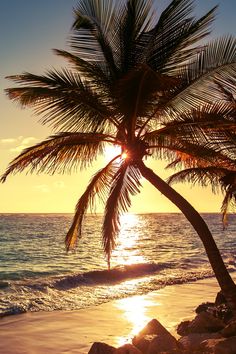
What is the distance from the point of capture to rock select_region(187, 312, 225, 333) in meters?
9.80

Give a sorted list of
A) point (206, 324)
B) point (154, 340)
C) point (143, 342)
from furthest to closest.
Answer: point (206, 324)
point (143, 342)
point (154, 340)

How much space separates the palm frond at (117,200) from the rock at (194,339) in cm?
294

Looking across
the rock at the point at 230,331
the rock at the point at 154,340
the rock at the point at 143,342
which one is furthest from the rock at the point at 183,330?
the rock at the point at 230,331

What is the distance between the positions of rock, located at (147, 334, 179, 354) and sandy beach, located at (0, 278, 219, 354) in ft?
6.73

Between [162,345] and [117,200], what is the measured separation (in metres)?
3.63

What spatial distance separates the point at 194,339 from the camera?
9.10m

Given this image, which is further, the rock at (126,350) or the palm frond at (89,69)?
the palm frond at (89,69)

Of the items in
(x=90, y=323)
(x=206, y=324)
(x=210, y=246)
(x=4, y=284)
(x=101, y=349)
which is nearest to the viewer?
(x=101, y=349)

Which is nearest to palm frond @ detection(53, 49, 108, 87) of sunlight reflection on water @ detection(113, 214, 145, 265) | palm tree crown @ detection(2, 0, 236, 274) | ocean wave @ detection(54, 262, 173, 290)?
palm tree crown @ detection(2, 0, 236, 274)

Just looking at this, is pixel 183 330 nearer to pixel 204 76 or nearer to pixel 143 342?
pixel 143 342

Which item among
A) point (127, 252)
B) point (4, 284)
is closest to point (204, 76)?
point (4, 284)

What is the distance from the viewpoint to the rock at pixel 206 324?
32.2ft

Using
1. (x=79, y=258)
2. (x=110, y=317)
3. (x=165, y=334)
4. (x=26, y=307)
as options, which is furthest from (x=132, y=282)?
(x=165, y=334)

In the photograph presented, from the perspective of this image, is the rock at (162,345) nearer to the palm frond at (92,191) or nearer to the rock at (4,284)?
the palm frond at (92,191)
